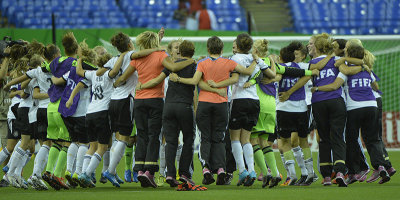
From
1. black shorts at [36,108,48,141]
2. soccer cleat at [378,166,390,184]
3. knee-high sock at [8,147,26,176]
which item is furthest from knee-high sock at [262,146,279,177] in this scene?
knee-high sock at [8,147,26,176]

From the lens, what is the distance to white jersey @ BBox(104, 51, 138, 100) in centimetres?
808

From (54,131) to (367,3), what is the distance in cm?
1545

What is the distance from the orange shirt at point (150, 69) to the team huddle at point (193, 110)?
12 millimetres

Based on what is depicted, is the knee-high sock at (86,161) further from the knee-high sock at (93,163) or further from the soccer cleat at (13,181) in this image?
the soccer cleat at (13,181)

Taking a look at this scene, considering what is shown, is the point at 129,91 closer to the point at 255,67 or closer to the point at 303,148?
the point at 255,67

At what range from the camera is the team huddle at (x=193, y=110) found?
25.1ft

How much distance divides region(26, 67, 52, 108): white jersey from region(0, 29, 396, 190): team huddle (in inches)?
0.6

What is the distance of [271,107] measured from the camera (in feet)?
27.8

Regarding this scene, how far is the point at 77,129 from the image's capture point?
8.52 meters

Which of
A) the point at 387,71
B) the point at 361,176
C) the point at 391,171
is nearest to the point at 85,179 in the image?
the point at 361,176

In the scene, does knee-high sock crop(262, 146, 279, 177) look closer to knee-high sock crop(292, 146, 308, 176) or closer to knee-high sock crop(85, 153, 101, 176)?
knee-high sock crop(292, 146, 308, 176)

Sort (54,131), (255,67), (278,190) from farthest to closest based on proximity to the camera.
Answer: (54,131), (255,67), (278,190)

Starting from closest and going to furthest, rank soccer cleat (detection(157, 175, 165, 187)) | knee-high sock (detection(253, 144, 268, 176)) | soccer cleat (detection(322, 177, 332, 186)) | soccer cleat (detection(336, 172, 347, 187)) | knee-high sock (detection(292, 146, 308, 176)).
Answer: soccer cleat (detection(336, 172, 347, 187)) → knee-high sock (detection(253, 144, 268, 176)) → soccer cleat (detection(322, 177, 332, 186)) → knee-high sock (detection(292, 146, 308, 176)) → soccer cleat (detection(157, 175, 165, 187))

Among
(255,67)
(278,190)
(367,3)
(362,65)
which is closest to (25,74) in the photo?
(255,67)
